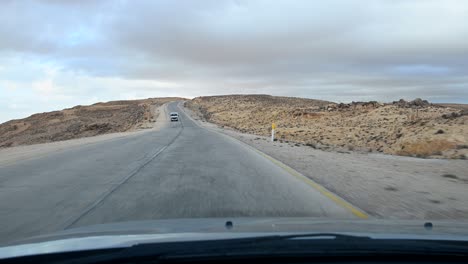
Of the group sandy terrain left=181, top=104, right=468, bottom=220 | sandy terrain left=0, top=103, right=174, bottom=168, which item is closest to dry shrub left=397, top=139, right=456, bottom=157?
sandy terrain left=181, top=104, right=468, bottom=220

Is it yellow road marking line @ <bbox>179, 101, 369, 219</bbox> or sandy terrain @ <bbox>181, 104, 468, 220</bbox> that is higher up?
yellow road marking line @ <bbox>179, 101, 369, 219</bbox>

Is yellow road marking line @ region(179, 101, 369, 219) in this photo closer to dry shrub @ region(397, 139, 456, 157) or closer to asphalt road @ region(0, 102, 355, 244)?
asphalt road @ region(0, 102, 355, 244)

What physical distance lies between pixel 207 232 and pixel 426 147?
19.7m

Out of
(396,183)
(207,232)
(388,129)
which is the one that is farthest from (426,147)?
(207,232)

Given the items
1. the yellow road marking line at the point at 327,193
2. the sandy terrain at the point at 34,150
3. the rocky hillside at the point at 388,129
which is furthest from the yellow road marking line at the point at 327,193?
the sandy terrain at the point at 34,150

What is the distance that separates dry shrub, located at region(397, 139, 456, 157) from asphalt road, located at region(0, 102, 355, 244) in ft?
29.0

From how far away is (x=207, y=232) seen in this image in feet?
14.2

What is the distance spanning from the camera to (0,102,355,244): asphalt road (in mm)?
7715

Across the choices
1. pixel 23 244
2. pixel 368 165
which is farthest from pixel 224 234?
pixel 368 165

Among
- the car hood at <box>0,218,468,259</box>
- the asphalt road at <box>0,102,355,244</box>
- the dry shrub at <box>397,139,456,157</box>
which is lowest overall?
the dry shrub at <box>397,139,456,157</box>

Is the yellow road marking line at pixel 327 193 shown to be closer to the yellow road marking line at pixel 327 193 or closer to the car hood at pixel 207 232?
the yellow road marking line at pixel 327 193

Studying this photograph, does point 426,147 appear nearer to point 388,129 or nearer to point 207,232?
point 388,129

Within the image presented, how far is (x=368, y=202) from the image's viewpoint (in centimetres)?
929

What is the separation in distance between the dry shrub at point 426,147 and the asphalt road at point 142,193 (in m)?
8.84
